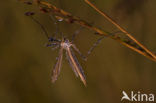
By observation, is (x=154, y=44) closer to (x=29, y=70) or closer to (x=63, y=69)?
(x=63, y=69)

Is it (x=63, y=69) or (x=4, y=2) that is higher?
(x=4, y=2)

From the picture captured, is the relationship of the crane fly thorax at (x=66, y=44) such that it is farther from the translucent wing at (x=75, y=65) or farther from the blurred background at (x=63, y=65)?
the blurred background at (x=63, y=65)

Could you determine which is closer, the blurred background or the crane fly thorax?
the crane fly thorax

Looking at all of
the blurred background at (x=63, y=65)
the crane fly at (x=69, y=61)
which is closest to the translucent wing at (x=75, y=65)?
the crane fly at (x=69, y=61)

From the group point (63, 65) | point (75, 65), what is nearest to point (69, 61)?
point (75, 65)

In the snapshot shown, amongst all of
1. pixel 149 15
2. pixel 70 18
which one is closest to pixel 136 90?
pixel 149 15

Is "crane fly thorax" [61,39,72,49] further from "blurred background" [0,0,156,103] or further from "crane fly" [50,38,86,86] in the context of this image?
"blurred background" [0,0,156,103]

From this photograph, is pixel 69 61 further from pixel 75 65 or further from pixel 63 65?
pixel 63 65

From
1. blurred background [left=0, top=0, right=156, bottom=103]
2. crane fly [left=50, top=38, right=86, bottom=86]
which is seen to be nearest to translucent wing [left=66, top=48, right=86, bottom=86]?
crane fly [left=50, top=38, right=86, bottom=86]

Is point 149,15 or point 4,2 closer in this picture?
point 149,15
